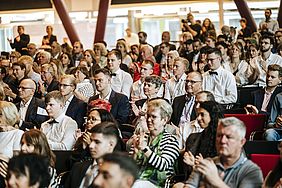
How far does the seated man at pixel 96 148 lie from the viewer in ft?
17.7

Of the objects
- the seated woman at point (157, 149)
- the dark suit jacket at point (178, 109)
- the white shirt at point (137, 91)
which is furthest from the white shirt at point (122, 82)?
the seated woman at point (157, 149)

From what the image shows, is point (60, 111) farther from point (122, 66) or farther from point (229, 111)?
point (122, 66)

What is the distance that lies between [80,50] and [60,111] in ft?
24.2

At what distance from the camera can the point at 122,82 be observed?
10461 mm

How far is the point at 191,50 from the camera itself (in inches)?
537

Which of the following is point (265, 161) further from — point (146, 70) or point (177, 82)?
point (146, 70)

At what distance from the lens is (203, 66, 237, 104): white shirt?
960 centimetres

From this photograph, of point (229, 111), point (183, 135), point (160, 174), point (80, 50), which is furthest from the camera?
point (80, 50)

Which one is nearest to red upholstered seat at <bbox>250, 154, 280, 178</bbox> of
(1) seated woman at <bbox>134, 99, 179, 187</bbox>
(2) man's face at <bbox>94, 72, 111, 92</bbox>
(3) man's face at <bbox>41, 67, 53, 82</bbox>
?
(1) seated woman at <bbox>134, 99, 179, 187</bbox>

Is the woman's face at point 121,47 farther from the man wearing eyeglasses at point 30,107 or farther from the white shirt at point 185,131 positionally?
the white shirt at point 185,131

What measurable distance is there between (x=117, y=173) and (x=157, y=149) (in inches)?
92.2

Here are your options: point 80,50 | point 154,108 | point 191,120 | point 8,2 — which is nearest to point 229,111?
point 191,120

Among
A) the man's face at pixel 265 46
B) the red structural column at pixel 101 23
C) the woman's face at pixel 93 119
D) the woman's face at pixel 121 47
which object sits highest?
the red structural column at pixel 101 23

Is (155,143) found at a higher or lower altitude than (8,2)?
lower
